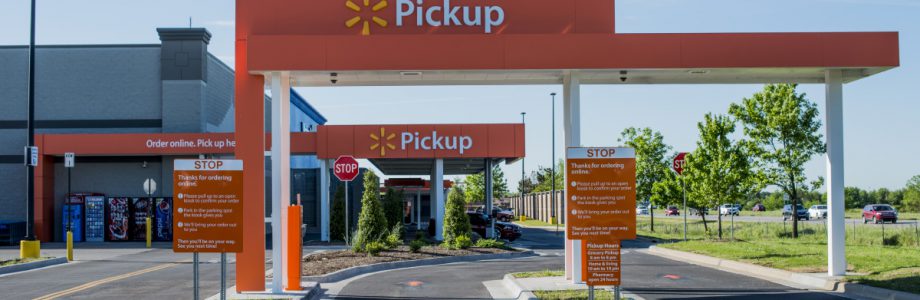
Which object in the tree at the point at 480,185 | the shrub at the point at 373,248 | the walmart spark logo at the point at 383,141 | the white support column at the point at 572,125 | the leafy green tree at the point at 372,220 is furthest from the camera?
the tree at the point at 480,185

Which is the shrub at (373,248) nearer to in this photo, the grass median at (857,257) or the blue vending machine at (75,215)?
the grass median at (857,257)

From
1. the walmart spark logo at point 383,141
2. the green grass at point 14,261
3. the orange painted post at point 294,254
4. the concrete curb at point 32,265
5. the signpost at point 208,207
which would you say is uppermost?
the walmart spark logo at point 383,141

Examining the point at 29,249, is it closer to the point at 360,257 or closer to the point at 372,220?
the point at 360,257

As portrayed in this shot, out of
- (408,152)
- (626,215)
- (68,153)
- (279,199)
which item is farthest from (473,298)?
(68,153)

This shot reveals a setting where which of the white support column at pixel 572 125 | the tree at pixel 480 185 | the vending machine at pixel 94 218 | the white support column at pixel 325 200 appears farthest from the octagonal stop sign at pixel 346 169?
the tree at pixel 480 185

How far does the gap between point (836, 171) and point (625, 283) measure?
4722 mm

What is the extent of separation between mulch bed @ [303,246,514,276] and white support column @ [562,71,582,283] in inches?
243

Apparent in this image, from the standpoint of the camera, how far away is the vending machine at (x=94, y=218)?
35.4m

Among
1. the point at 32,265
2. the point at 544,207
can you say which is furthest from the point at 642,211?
the point at 32,265

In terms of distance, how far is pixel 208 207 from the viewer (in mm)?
10680

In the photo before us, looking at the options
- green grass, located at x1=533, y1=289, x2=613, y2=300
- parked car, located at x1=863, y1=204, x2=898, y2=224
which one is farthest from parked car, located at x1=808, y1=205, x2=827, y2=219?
→ green grass, located at x1=533, y1=289, x2=613, y2=300

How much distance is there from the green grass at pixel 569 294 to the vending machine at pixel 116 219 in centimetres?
2658

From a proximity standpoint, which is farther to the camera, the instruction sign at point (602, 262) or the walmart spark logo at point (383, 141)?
the walmart spark logo at point (383, 141)

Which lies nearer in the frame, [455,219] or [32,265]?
[32,265]
